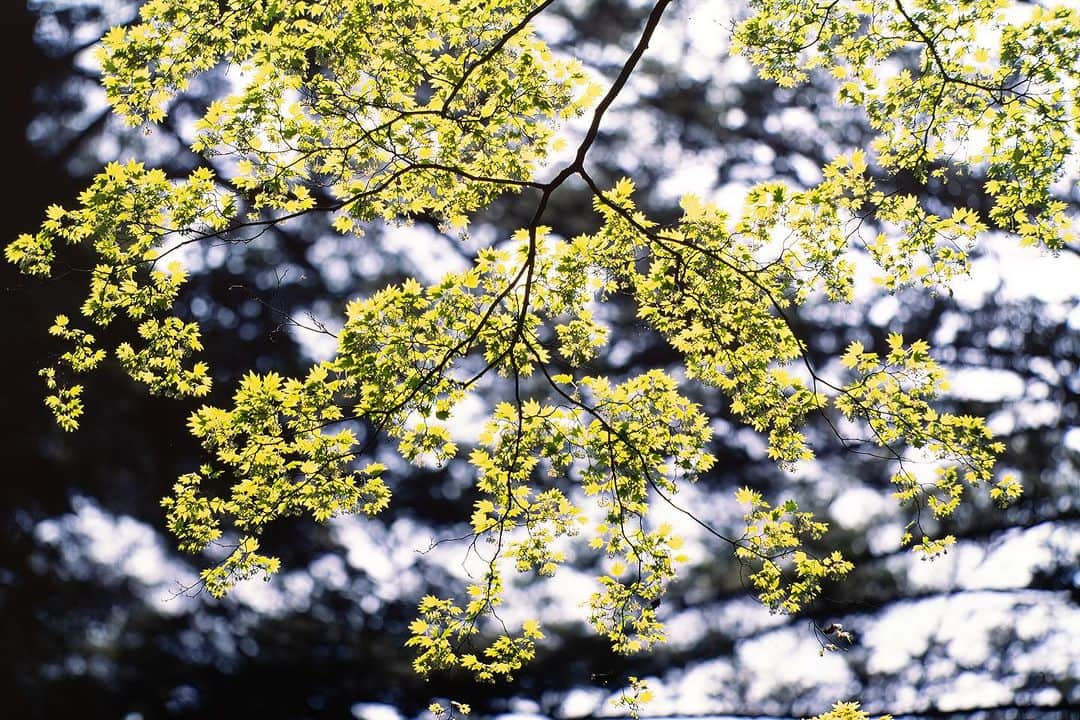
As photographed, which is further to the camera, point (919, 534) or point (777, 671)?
point (777, 671)

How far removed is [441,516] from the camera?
32.4 feet

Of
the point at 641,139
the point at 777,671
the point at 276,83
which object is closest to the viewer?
the point at 276,83

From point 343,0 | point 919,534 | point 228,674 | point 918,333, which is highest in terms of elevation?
point 918,333

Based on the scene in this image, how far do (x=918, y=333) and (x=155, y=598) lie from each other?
1018 centimetres

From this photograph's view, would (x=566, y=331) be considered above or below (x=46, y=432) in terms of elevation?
below

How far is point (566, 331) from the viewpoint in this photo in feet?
18.6

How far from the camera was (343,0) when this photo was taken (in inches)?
204

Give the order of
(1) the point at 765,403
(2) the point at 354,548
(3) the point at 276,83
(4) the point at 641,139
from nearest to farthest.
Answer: (3) the point at 276,83 < (1) the point at 765,403 < (4) the point at 641,139 < (2) the point at 354,548

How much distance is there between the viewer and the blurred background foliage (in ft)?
30.0

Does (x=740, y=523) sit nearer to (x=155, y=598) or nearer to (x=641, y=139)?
(x=641, y=139)

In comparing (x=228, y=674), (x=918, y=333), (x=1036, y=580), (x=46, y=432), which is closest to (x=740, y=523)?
(x=918, y=333)

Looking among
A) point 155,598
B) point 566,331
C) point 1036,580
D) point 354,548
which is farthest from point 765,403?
point 155,598

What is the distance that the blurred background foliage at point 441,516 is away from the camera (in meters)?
9.15

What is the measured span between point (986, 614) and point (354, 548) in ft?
27.4
